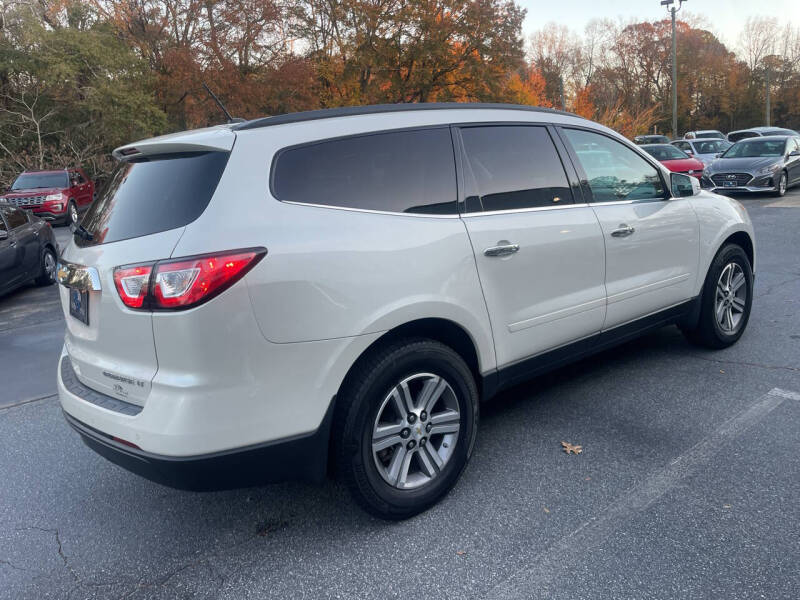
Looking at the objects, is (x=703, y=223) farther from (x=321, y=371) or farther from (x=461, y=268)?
(x=321, y=371)

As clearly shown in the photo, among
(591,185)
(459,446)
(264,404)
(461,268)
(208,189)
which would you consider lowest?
(459,446)

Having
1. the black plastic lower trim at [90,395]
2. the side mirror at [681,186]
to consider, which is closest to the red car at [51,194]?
the black plastic lower trim at [90,395]

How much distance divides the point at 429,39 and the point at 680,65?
48435 millimetres

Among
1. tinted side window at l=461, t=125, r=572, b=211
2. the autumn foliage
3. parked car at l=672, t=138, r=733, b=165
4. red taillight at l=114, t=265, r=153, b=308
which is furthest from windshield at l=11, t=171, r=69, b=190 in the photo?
→ parked car at l=672, t=138, r=733, b=165

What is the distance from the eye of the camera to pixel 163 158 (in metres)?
2.84

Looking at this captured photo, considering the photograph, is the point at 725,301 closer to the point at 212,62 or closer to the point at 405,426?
the point at 405,426

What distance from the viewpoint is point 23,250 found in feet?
30.4

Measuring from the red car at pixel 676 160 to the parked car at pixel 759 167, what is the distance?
46 cm

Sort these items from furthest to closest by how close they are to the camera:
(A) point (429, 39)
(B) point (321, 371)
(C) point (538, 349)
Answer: (A) point (429, 39) → (C) point (538, 349) → (B) point (321, 371)

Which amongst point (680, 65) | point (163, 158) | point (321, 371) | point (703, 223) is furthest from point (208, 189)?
point (680, 65)

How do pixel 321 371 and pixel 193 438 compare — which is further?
pixel 321 371

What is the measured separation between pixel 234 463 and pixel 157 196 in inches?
43.9

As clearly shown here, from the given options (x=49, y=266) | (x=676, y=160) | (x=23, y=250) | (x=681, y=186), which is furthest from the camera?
(x=676, y=160)

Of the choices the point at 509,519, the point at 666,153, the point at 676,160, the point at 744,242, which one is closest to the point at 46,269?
the point at 509,519
